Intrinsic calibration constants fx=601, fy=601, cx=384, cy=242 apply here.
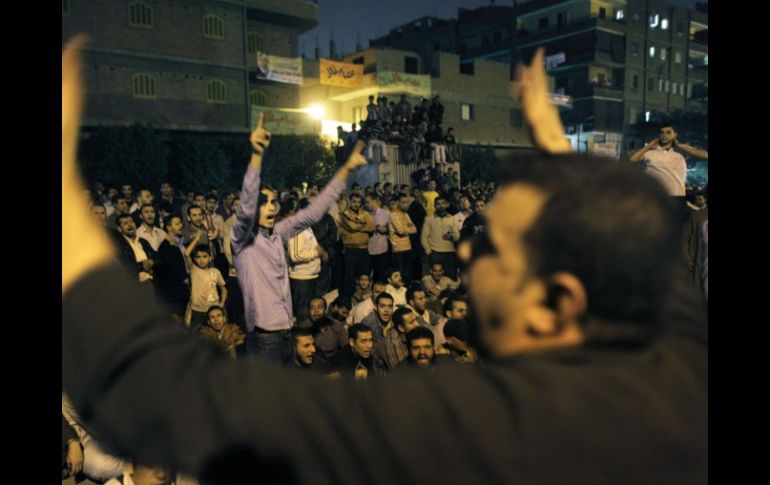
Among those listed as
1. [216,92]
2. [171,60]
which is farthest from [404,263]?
[171,60]

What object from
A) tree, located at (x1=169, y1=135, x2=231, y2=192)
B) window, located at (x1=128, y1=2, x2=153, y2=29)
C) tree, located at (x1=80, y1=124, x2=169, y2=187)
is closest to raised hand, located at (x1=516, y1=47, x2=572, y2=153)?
tree, located at (x1=80, y1=124, x2=169, y2=187)

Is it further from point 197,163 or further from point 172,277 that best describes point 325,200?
point 197,163

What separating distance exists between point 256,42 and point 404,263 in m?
26.6

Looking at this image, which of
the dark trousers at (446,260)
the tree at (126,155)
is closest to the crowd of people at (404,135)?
the tree at (126,155)

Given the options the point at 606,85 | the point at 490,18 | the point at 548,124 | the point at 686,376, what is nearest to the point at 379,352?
the point at 548,124

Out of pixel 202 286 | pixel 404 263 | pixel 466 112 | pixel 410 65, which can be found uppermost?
pixel 410 65

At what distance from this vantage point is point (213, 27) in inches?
1156

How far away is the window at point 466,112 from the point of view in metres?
37.8

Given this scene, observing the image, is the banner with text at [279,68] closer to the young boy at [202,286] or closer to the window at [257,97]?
the window at [257,97]

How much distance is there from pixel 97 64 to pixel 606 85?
35.4 metres

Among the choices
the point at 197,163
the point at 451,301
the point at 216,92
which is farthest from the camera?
the point at 216,92

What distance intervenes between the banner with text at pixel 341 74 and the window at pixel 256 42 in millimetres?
3606

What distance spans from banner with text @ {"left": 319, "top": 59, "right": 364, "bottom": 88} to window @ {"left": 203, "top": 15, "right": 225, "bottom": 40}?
6.75m

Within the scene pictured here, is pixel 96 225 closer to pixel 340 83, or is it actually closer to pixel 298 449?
pixel 298 449
